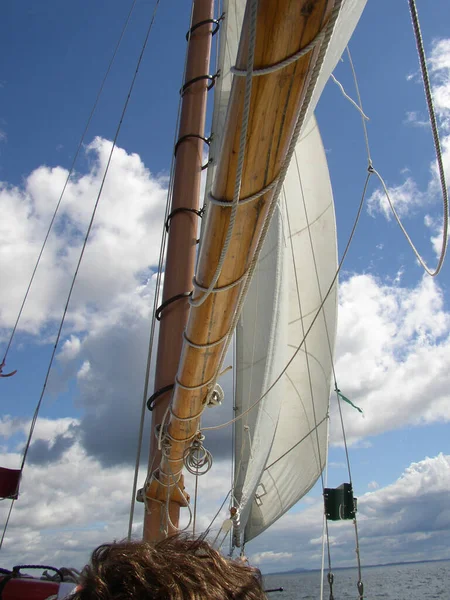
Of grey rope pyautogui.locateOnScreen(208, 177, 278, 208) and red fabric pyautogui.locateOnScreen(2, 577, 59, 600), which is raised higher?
grey rope pyautogui.locateOnScreen(208, 177, 278, 208)

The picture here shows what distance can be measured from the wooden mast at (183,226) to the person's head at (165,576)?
125 inches

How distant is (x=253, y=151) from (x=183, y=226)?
2.86 meters

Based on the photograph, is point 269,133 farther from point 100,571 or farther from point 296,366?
point 296,366

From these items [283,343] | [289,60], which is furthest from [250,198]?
[283,343]

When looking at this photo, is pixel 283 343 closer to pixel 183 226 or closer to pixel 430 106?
pixel 183 226

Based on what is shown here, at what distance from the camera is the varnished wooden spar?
166cm

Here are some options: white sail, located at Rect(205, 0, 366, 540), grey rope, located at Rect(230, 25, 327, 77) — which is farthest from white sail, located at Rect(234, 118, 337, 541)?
grey rope, located at Rect(230, 25, 327, 77)

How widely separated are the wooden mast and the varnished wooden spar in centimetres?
106

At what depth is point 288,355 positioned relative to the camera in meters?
7.25

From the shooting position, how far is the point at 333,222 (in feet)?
27.7

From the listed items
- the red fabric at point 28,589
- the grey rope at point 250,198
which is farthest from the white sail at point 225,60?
the red fabric at point 28,589

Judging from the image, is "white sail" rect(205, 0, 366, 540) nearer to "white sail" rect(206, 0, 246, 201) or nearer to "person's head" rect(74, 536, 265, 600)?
"white sail" rect(206, 0, 246, 201)

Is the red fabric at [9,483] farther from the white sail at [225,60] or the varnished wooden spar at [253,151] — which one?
the white sail at [225,60]

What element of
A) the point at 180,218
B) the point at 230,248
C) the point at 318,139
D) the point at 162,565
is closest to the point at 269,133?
the point at 230,248
